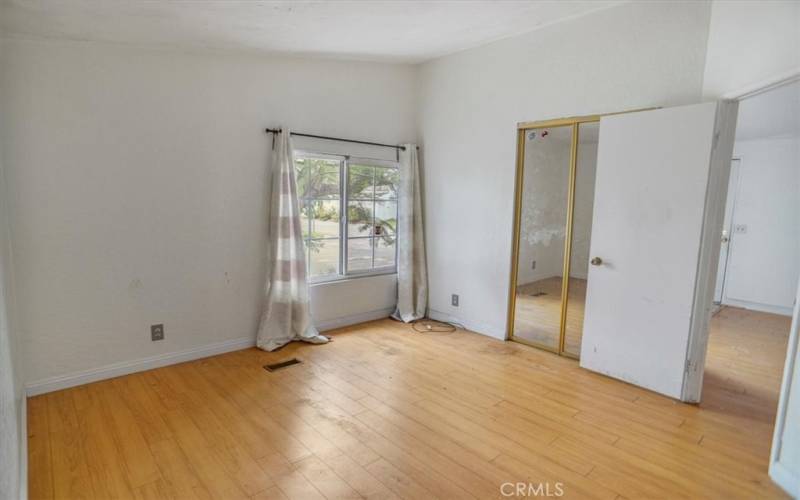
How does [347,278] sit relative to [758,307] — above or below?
above

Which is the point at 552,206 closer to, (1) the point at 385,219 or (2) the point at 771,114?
(1) the point at 385,219

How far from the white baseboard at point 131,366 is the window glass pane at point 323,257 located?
858 mm

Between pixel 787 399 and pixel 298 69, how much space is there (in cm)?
398

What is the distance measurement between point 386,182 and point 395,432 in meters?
2.72

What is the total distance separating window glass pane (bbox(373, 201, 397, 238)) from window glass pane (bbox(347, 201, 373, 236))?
3.4 inches

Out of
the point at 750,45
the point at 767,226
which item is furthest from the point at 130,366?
the point at 767,226

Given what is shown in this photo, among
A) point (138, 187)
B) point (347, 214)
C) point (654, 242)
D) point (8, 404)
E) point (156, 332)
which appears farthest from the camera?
point (347, 214)

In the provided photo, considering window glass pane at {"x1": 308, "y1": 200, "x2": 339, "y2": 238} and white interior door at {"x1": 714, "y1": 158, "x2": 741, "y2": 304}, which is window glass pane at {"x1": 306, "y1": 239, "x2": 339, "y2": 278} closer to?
window glass pane at {"x1": 308, "y1": 200, "x2": 339, "y2": 238}

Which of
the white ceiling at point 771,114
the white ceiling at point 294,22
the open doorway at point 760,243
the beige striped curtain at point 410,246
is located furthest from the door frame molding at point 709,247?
the beige striped curtain at point 410,246

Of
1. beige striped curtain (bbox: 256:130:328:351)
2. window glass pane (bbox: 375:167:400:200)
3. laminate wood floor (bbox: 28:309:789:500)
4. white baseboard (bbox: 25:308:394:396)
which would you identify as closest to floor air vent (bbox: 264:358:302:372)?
laminate wood floor (bbox: 28:309:789:500)

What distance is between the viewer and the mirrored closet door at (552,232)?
129 inches

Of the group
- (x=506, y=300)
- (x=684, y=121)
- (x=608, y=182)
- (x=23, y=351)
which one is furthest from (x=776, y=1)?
(x=23, y=351)

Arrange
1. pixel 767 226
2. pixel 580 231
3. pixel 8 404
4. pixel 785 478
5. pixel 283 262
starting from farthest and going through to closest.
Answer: pixel 767 226
pixel 283 262
pixel 580 231
pixel 785 478
pixel 8 404

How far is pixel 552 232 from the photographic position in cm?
353
